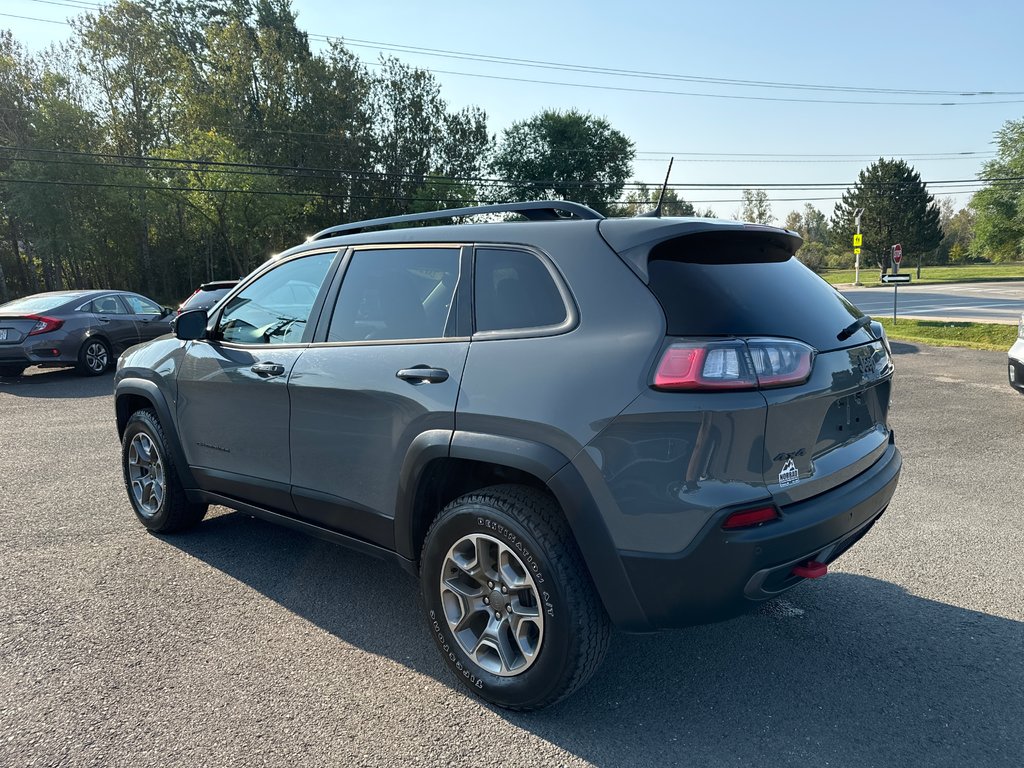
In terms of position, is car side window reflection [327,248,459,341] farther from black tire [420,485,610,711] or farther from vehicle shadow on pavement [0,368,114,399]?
vehicle shadow on pavement [0,368,114,399]

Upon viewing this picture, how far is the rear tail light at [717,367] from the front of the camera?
2.11 meters

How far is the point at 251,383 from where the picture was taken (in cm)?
346

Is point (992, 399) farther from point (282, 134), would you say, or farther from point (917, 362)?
point (282, 134)

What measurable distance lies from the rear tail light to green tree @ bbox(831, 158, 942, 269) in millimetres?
72276

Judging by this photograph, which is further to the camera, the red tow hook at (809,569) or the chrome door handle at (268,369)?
the chrome door handle at (268,369)

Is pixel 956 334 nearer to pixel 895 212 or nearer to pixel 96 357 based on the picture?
pixel 96 357

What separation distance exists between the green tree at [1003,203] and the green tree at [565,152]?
3103cm

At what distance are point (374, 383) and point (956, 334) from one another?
54.4 ft

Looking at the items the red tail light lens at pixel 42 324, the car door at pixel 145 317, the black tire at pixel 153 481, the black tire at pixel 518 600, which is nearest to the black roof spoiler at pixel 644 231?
the black tire at pixel 518 600

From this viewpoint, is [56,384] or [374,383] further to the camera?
[56,384]

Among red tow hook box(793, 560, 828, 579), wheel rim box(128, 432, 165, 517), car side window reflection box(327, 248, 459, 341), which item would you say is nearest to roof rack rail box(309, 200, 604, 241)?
car side window reflection box(327, 248, 459, 341)

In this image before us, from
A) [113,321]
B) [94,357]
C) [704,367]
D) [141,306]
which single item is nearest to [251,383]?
[704,367]

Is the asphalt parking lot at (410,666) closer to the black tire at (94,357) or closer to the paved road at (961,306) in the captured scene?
the black tire at (94,357)

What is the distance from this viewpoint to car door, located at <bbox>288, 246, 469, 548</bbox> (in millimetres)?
2713
